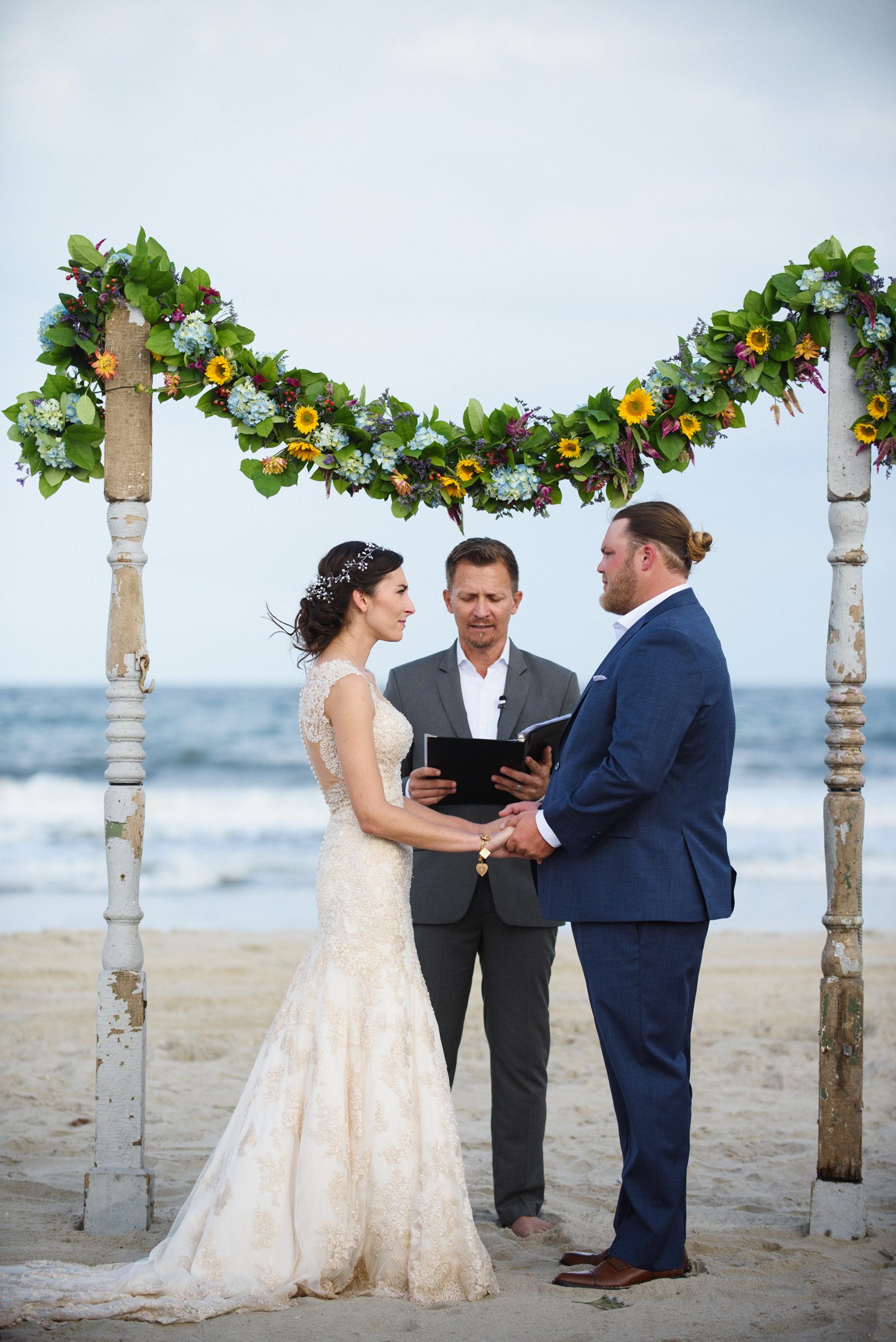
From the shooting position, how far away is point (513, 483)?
4188mm

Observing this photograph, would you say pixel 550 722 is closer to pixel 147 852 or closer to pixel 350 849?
pixel 350 849

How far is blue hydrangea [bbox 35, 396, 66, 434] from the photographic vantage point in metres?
4.16

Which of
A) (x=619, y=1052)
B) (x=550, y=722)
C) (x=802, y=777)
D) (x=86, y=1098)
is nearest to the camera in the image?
(x=619, y=1052)

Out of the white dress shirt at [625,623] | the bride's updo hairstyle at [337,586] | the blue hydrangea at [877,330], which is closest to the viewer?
the white dress shirt at [625,623]

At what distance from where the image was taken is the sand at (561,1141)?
3.13 metres

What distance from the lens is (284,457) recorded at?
4.23 metres

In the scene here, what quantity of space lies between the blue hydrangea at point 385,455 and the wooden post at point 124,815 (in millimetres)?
766

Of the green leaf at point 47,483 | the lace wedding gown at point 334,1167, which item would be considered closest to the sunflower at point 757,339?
the lace wedding gown at point 334,1167

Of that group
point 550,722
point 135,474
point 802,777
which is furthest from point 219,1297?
point 802,777

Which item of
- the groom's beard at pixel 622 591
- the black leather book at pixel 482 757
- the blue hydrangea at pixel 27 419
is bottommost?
the black leather book at pixel 482 757

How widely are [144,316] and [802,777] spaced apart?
1886 cm

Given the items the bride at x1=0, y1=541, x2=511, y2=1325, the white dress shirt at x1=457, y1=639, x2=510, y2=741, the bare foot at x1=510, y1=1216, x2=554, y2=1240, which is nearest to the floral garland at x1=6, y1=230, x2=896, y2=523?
the white dress shirt at x1=457, y1=639, x2=510, y2=741

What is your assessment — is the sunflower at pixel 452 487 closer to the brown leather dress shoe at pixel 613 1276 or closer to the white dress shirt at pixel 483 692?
the white dress shirt at pixel 483 692

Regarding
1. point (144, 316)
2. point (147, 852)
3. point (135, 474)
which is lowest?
point (147, 852)
